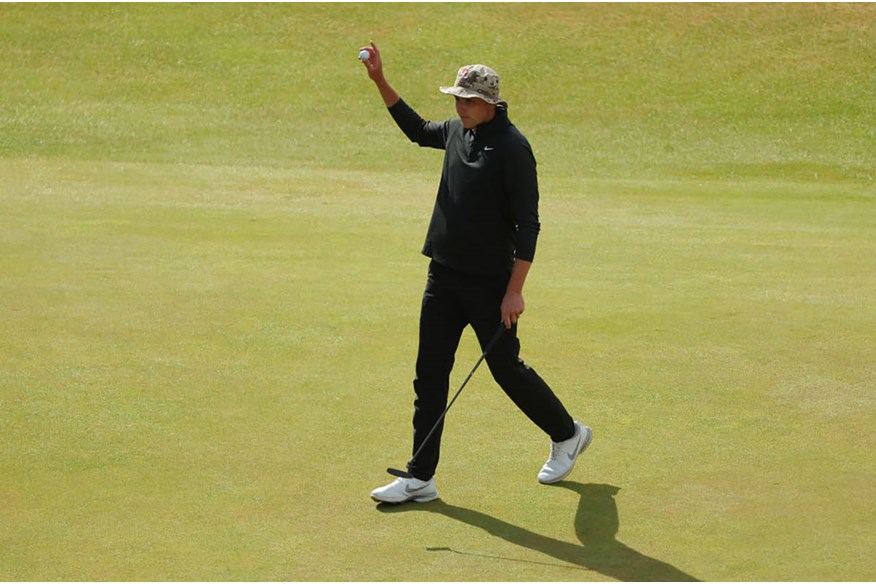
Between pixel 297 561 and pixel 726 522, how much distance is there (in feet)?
6.72

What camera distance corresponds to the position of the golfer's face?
6656 mm

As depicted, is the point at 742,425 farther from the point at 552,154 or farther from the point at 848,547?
the point at 552,154

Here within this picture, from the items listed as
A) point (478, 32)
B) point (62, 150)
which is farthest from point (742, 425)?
point (478, 32)

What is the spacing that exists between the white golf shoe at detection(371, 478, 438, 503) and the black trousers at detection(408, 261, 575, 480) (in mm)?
59

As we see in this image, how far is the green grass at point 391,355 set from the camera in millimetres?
6270

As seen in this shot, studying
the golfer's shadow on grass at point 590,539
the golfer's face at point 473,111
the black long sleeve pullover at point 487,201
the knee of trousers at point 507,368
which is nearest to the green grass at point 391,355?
the golfer's shadow on grass at point 590,539

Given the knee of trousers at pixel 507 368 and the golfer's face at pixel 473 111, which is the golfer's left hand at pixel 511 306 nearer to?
the knee of trousers at pixel 507 368

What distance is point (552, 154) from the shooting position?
23516mm

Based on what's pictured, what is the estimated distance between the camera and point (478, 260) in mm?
6832

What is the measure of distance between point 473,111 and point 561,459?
1.86m

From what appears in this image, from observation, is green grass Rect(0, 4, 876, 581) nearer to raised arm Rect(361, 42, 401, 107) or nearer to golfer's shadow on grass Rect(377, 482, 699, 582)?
golfer's shadow on grass Rect(377, 482, 699, 582)

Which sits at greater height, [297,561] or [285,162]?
[285,162]

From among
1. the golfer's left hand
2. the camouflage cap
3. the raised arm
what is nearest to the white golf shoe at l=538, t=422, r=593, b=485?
the golfer's left hand

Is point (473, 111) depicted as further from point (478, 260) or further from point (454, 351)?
point (454, 351)
